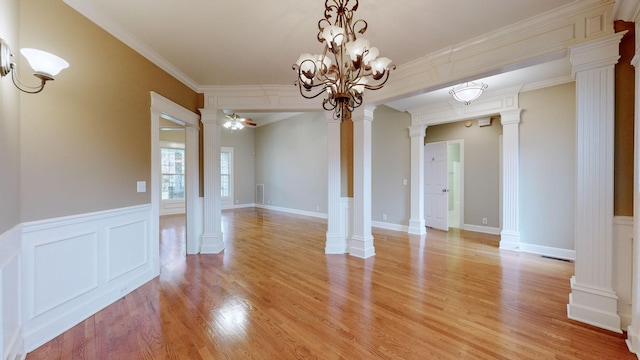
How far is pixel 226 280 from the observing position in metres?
3.00

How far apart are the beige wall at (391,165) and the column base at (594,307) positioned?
11.9 ft

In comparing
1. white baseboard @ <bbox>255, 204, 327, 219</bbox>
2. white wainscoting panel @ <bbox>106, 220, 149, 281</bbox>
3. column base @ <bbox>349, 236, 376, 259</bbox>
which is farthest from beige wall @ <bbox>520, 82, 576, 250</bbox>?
white wainscoting panel @ <bbox>106, 220, 149, 281</bbox>

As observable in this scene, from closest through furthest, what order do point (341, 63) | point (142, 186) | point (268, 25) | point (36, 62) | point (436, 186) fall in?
point (36, 62) < point (341, 63) < point (268, 25) < point (142, 186) < point (436, 186)

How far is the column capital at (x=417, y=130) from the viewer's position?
18.2 feet

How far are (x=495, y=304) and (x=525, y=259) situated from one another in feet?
6.40

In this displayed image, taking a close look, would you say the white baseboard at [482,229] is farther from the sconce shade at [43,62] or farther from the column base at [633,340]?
the sconce shade at [43,62]

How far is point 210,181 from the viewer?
4.06m

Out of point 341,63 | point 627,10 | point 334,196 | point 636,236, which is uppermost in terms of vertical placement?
point 627,10

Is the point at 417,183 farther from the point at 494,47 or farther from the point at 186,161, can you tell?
the point at 186,161

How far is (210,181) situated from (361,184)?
8.05 feet

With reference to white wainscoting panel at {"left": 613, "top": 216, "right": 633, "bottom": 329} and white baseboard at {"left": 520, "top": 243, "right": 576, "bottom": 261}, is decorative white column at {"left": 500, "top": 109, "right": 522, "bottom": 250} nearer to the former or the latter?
white baseboard at {"left": 520, "top": 243, "right": 576, "bottom": 261}

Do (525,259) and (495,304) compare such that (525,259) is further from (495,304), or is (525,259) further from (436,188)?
(436,188)

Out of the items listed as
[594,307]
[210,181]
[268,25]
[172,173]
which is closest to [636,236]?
[594,307]

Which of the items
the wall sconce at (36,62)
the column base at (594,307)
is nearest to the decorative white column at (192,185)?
the wall sconce at (36,62)
